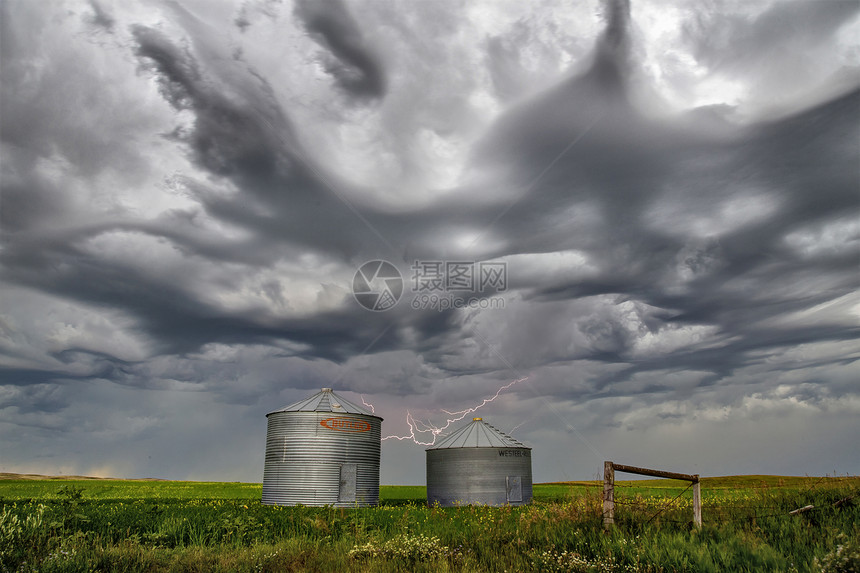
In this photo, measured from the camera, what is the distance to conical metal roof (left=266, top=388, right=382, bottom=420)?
34.7 meters

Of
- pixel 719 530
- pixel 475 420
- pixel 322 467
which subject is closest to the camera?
pixel 719 530

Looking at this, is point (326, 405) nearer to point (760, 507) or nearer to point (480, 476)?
point (480, 476)

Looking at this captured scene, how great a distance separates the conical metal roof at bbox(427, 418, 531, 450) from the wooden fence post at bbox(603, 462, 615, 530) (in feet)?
75.1

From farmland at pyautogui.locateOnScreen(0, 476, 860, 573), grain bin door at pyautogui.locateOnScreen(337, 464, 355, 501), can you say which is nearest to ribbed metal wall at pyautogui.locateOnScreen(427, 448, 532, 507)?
grain bin door at pyautogui.locateOnScreen(337, 464, 355, 501)

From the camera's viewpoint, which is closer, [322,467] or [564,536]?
[564,536]

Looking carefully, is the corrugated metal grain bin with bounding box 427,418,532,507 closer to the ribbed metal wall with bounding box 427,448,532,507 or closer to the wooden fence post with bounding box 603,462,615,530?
the ribbed metal wall with bounding box 427,448,532,507

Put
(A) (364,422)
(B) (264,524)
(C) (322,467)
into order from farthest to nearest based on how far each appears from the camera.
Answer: (A) (364,422), (C) (322,467), (B) (264,524)

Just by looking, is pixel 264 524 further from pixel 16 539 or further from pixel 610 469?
pixel 610 469

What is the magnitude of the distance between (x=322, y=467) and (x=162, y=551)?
19486 mm

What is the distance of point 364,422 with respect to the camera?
35.0 meters

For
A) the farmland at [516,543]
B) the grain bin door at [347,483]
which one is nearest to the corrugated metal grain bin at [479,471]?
the grain bin door at [347,483]

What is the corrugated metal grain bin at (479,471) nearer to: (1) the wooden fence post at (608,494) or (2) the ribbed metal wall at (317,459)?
(2) the ribbed metal wall at (317,459)

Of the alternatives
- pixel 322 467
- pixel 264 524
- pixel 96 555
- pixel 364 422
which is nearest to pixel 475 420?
pixel 364 422

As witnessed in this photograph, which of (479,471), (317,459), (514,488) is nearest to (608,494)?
(317,459)
